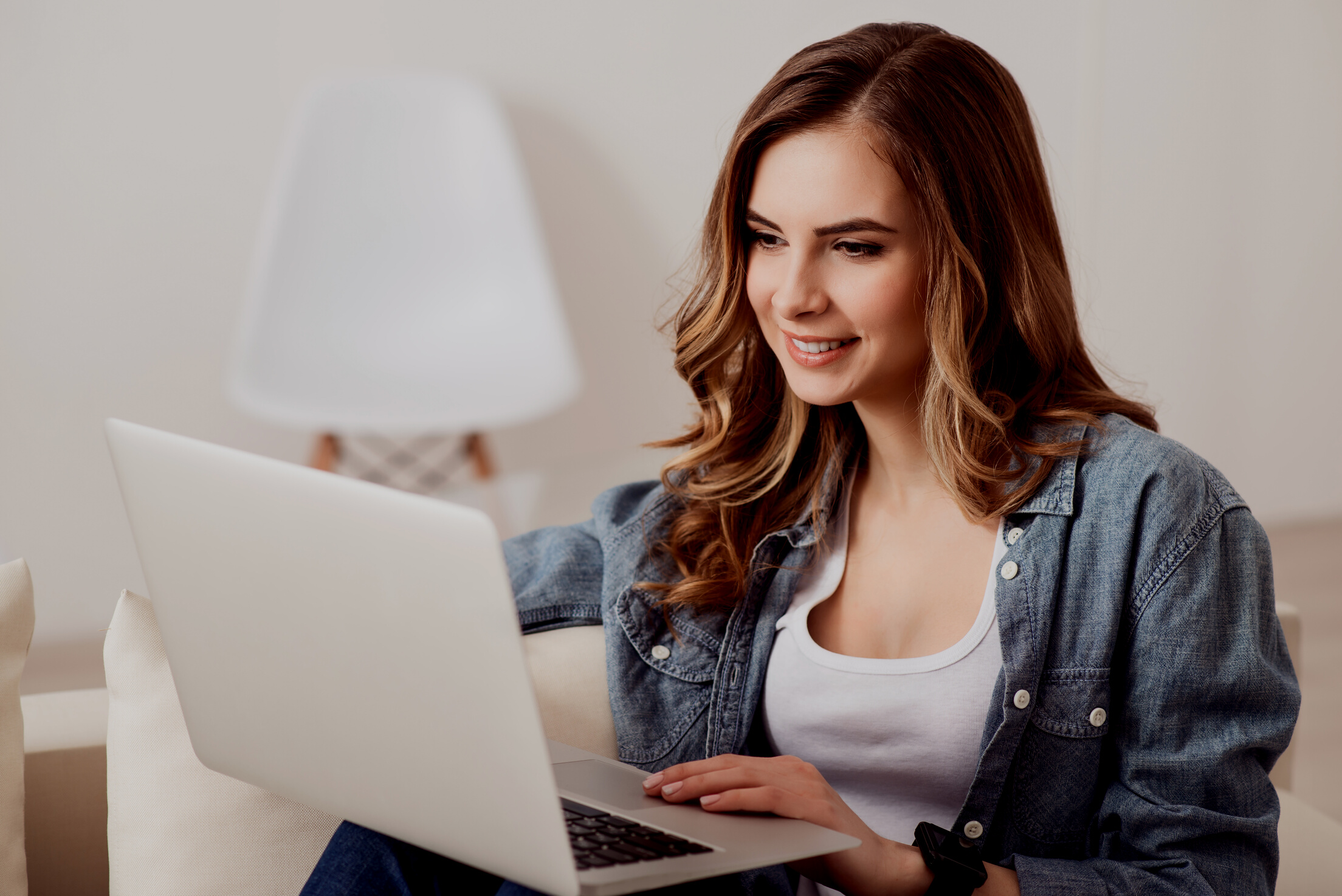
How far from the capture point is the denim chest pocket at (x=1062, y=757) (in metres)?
1.06

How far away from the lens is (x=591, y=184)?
2.71 m

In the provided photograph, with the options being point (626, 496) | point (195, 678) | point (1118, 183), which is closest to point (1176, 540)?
point (626, 496)

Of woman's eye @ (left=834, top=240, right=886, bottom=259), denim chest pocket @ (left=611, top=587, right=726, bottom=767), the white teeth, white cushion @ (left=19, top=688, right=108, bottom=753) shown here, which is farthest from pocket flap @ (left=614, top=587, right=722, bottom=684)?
white cushion @ (left=19, top=688, right=108, bottom=753)

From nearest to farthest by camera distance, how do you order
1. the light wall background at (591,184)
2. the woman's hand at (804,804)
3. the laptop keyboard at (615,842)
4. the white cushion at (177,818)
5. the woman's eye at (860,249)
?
the laptop keyboard at (615,842) → the woman's hand at (804,804) → the white cushion at (177,818) → the woman's eye at (860,249) → the light wall background at (591,184)

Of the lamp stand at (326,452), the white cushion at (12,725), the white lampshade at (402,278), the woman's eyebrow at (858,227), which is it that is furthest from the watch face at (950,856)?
the lamp stand at (326,452)

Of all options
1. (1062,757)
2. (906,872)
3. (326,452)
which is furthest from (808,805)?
(326,452)

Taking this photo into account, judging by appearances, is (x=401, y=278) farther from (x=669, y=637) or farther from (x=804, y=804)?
(x=804, y=804)

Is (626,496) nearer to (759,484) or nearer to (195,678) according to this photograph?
(759,484)

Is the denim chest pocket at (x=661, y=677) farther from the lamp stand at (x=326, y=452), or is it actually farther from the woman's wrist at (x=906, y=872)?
the lamp stand at (x=326, y=452)

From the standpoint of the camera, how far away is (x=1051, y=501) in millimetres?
1117

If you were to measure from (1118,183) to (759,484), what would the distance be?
2.02 meters

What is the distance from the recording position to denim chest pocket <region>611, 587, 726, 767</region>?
122 centimetres

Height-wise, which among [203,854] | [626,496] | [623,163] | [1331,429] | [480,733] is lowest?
[1331,429]

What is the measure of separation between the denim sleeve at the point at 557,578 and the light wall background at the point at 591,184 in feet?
3.50
